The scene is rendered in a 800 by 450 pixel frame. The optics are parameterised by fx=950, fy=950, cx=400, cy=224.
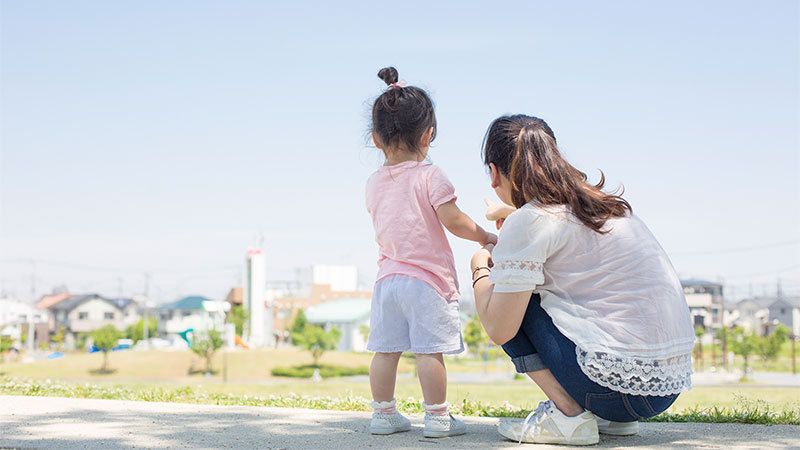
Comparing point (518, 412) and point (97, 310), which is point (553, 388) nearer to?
point (518, 412)

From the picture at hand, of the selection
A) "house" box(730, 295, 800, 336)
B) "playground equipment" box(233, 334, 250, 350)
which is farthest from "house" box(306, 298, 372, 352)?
"house" box(730, 295, 800, 336)

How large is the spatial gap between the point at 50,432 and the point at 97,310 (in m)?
68.2

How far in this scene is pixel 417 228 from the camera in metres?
3.27

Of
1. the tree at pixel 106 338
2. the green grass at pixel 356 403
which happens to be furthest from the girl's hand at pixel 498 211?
the tree at pixel 106 338

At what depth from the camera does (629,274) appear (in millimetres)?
2857

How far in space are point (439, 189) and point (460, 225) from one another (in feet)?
0.48

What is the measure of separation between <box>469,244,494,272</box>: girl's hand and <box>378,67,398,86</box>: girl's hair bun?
0.80 metres

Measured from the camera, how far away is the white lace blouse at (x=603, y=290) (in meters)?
2.82

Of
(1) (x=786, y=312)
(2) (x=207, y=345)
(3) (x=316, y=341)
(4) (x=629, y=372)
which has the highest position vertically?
(1) (x=786, y=312)

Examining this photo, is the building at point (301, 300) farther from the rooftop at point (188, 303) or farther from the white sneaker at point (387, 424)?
the white sneaker at point (387, 424)

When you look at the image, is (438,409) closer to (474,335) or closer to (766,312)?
(474,335)

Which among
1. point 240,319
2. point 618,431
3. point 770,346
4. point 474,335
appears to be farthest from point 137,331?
point 618,431

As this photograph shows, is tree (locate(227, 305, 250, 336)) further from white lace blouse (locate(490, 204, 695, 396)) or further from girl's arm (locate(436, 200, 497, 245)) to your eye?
white lace blouse (locate(490, 204, 695, 396))

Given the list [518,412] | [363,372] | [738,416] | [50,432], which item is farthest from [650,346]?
[363,372]
